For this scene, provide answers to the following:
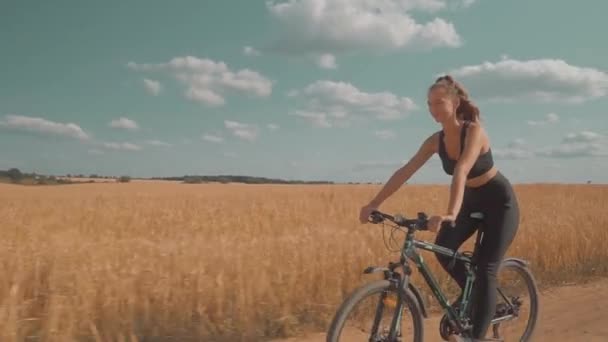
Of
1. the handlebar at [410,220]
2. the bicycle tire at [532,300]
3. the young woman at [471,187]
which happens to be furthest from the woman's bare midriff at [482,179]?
the bicycle tire at [532,300]

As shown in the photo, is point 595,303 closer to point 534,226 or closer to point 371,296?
point 534,226

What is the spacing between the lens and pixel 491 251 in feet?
13.1

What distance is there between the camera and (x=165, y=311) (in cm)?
494

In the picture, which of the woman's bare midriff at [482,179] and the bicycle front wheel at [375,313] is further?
the woman's bare midriff at [482,179]

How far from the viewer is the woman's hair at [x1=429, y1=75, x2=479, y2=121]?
373 cm

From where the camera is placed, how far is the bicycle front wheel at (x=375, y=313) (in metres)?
3.44

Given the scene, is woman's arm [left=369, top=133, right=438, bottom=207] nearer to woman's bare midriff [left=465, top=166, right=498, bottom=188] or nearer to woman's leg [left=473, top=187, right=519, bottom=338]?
woman's bare midriff [left=465, top=166, right=498, bottom=188]

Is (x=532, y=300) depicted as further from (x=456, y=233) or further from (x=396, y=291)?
(x=396, y=291)

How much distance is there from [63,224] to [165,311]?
6.34 metres

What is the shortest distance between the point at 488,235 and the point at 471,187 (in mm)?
365

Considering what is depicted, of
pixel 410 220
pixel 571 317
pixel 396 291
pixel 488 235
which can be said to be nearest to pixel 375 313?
pixel 396 291

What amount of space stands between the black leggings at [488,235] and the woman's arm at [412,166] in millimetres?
417

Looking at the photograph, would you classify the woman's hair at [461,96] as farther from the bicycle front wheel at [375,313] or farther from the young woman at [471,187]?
the bicycle front wheel at [375,313]

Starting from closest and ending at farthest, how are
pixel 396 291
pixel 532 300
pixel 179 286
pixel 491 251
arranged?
pixel 396 291
pixel 491 251
pixel 532 300
pixel 179 286
